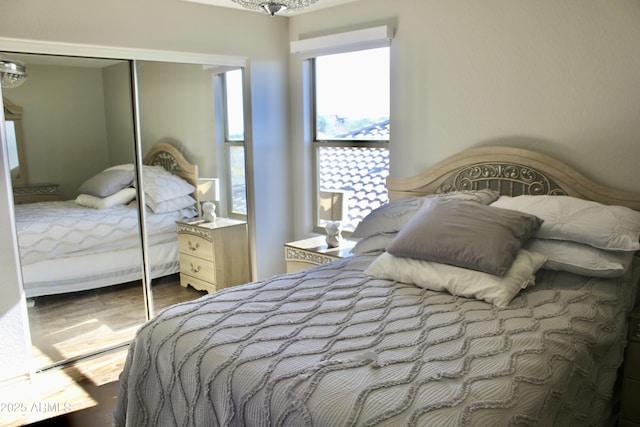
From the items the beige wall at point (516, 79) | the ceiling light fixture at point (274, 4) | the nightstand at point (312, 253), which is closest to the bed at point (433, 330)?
the beige wall at point (516, 79)

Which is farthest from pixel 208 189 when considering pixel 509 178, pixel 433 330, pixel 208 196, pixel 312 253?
pixel 433 330

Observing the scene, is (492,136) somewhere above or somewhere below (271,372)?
above

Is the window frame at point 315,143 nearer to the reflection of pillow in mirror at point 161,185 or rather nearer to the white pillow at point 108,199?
the reflection of pillow in mirror at point 161,185

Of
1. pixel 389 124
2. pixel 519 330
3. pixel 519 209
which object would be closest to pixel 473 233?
pixel 519 209

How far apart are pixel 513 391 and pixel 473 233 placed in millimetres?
909

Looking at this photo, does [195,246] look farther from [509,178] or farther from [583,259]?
[583,259]

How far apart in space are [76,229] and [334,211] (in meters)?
1.67

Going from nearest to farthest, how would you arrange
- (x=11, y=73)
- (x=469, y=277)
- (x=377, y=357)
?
1. (x=377, y=357)
2. (x=469, y=277)
3. (x=11, y=73)

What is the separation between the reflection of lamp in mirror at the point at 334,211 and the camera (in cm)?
349

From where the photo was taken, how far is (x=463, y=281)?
2.20 metres

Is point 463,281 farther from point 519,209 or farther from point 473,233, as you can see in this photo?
point 519,209

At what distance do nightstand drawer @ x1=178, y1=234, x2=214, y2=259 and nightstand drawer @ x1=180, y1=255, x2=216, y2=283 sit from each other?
4 centimetres

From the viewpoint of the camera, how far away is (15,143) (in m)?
2.91

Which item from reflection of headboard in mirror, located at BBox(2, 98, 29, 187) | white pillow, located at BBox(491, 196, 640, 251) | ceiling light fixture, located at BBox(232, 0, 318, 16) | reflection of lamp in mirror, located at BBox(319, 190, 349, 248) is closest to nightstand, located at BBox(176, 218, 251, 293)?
reflection of lamp in mirror, located at BBox(319, 190, 349, 248)
